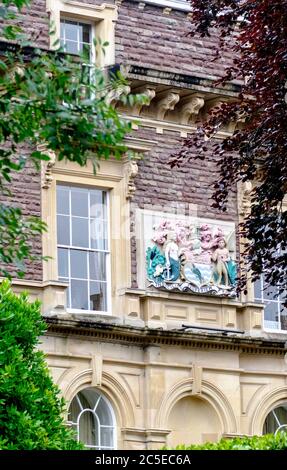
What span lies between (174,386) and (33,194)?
4547mm

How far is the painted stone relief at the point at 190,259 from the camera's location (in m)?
36.3

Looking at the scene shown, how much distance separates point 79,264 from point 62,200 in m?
1.21

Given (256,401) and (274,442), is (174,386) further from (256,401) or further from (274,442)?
(274,442)

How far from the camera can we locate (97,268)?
35906mm

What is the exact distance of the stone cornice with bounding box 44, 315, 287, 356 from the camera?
114ft

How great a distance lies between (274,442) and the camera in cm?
2811

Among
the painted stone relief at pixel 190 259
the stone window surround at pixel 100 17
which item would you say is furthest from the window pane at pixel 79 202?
the stone window surround at pixel 100 17

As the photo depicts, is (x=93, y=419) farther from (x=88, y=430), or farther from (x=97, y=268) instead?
(x=97, y=268)

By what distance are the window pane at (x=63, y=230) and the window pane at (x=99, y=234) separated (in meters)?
0.55

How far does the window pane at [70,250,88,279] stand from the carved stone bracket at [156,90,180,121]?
339cm

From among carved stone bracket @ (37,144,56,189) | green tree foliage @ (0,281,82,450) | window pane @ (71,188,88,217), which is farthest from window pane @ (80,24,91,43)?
green tree foliage @ (0,281,82,450)

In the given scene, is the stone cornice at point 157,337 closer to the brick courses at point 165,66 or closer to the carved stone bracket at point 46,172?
the brick courses at point 165,66

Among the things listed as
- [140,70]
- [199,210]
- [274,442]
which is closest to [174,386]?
[199,210]

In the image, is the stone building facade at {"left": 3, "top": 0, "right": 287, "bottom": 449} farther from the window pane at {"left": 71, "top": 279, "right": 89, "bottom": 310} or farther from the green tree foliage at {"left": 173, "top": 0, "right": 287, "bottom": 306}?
the green tree foliage at {"left": 173, "top": 0, "right": 287, "bottom": 306}
